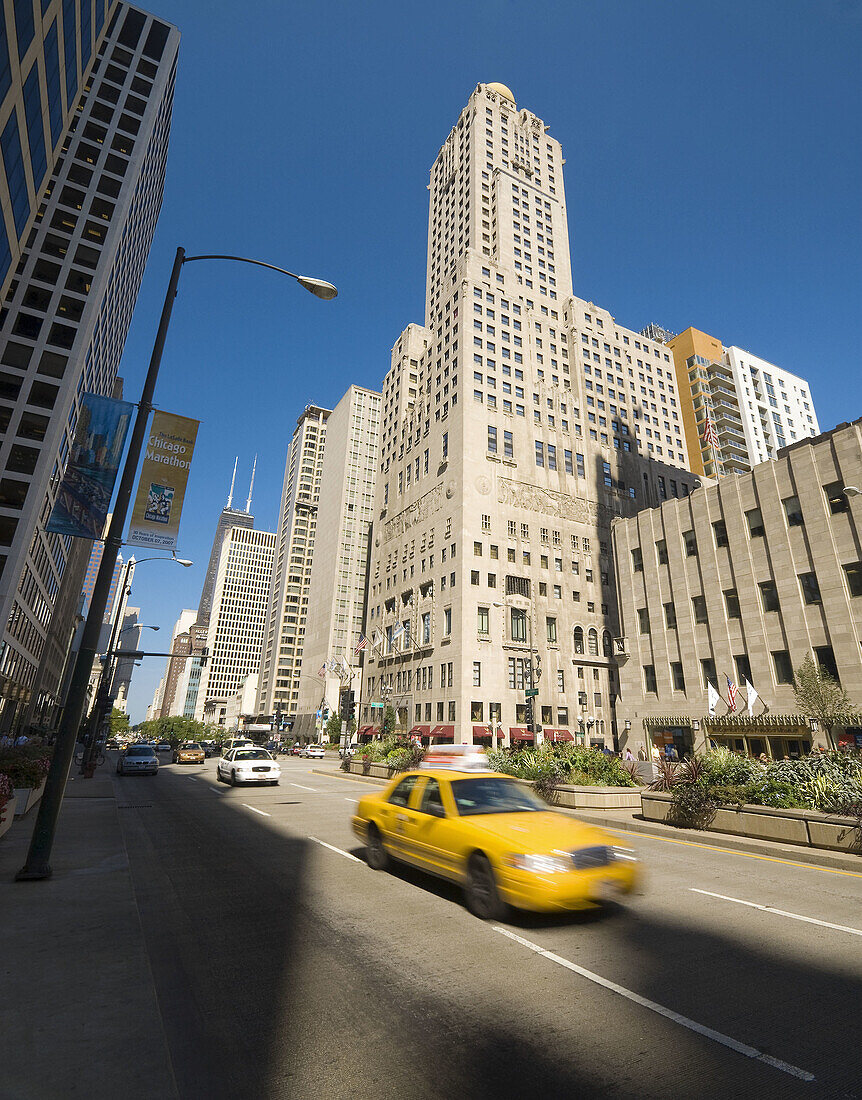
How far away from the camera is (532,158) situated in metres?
89.0

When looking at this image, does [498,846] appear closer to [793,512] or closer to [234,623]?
[793,512]

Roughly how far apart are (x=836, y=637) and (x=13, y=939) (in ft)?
122

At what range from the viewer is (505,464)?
6362cm

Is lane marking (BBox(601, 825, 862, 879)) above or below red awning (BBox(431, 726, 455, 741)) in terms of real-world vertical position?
below

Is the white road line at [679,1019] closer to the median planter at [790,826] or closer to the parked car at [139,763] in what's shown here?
the median planter at [790,826]

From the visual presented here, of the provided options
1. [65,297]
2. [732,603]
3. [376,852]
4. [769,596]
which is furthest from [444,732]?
[65,297]

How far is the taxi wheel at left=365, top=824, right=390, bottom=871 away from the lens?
9.21 metres

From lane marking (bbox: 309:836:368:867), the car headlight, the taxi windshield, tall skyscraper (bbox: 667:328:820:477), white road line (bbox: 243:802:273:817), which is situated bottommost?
lane marking (bbox: 309:836:368:867)

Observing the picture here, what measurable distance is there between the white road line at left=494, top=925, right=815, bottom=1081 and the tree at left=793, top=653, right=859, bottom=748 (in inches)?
1089

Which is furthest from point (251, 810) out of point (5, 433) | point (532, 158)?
point (532, 158)

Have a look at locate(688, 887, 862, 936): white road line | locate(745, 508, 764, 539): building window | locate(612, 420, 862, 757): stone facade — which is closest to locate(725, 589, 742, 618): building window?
locate(612, 420, 862, 757): stone facade

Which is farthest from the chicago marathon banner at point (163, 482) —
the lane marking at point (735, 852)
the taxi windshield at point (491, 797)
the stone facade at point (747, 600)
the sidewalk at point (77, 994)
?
the stone facade at point (747, 600)

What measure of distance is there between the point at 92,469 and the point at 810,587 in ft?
121

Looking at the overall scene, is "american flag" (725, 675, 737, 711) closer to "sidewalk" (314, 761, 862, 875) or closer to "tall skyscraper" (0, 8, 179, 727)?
"sidewalk" (314, 761, 862, 875)
